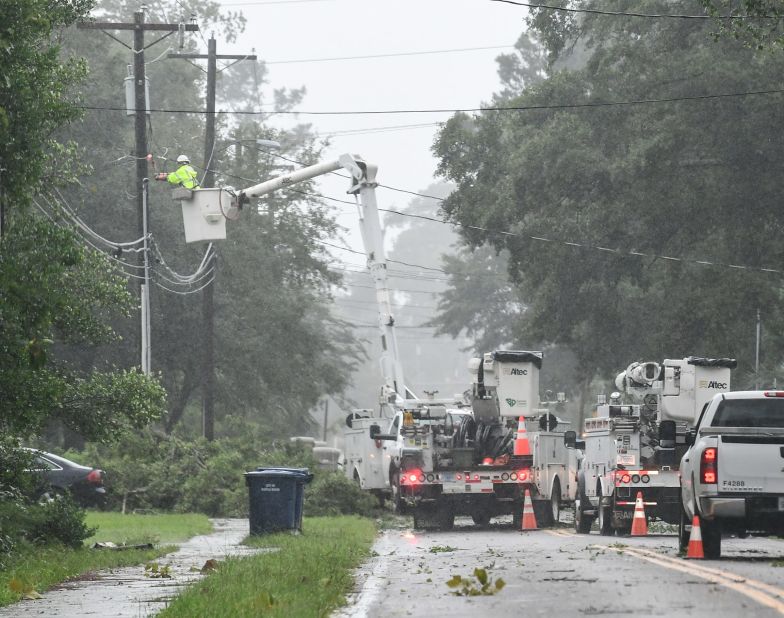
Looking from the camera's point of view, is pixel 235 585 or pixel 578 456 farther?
pixel 578 456

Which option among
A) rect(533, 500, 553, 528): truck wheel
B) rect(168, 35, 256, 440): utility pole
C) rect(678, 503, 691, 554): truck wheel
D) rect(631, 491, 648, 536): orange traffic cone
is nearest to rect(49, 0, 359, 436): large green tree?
rect(168, 35, 256, 440): utility pole

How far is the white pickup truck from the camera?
17.4 m

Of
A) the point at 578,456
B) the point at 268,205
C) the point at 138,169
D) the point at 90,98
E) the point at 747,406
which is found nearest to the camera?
the point at 747,406

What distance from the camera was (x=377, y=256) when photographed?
3756 cm

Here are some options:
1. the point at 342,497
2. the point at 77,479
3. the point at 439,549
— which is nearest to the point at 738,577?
the point at 439,549

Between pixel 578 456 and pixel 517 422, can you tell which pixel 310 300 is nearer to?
pixel 578 456

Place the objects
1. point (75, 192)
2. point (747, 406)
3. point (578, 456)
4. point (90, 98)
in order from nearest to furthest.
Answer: point (747, 406) → point (578, 456) → point (75, 192) → point (90, 98)

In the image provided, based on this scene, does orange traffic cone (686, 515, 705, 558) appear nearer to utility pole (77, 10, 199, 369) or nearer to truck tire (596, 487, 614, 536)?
truck tire (596, 487, 614, 536)

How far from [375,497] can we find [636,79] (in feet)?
53.4

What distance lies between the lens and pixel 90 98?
52.3 m

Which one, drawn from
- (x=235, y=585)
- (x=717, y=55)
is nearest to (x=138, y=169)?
(x=717, y=55)

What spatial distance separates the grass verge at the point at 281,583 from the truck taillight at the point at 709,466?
3994mm

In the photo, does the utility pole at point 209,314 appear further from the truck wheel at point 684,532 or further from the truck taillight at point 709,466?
the truck taillight at point 709,466

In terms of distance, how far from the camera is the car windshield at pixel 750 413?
59.4 feet
